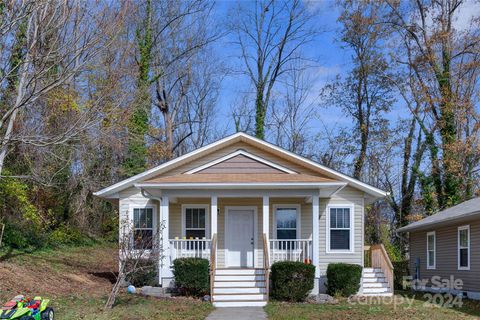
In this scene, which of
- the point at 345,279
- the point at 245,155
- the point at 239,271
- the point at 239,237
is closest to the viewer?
the point at 345,279

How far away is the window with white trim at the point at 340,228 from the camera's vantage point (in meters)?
19.7

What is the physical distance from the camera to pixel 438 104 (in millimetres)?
30344

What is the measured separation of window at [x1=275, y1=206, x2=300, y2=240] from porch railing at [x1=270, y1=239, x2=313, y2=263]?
49cm

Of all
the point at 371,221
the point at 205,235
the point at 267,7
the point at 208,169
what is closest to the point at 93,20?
the point at 208,169

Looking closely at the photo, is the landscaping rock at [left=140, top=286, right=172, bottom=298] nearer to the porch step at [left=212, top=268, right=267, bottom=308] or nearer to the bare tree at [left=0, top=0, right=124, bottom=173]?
the porch step at [left=212, top=268, right=267, bottom=308]

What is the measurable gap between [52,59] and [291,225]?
960 centimetres

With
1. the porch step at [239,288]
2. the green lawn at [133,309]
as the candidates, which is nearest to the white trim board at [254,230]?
the porch step at [239,288]

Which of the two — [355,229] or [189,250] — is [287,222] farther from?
[189,250]

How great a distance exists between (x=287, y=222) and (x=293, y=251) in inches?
52.7

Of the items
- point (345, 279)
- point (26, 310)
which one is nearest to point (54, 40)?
point (26, 310)

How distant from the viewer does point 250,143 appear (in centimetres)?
1952

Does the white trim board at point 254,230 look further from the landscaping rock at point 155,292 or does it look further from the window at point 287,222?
the landscaping rock at point 155,292

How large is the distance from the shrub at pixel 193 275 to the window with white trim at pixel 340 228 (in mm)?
4882

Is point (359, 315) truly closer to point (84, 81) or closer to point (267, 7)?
point (84, 81)
